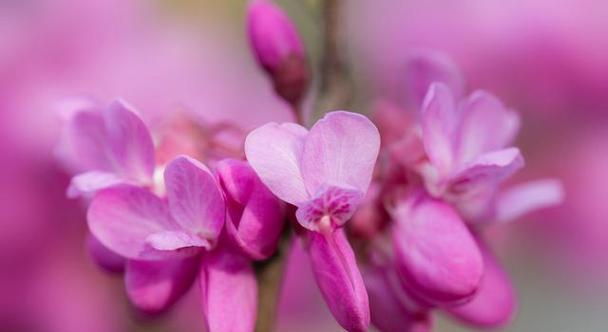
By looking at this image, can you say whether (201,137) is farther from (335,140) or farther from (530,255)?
(530,255)

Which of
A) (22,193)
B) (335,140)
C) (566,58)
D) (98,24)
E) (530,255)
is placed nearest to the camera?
(335,140)

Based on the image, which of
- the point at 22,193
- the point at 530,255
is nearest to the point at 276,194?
the point at 22,193

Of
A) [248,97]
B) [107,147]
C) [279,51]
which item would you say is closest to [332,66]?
[279,51]

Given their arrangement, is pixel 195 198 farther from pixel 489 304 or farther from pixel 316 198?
pixel 489 304

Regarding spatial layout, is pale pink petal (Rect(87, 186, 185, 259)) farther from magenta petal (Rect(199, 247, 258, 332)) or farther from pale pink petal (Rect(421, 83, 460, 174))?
pale pink petal (Rect(421, 83, 460, 174))

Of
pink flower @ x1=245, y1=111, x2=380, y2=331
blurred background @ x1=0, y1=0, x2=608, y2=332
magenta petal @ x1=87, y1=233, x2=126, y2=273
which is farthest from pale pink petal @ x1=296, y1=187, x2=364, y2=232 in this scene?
blurred background @ x1=0, y1=0, x2=608, y2=332
